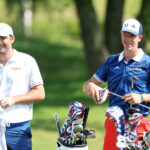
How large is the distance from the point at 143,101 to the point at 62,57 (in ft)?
66.3

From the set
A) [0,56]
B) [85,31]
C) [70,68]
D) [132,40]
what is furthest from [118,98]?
[70,68]

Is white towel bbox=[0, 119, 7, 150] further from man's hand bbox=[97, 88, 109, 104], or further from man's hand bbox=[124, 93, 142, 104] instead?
man's hand bbox=[124, 93, 142, 104]

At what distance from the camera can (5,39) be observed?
209 inches

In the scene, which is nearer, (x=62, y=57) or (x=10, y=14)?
(x=62, y=57)

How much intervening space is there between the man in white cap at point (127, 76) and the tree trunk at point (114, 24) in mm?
12724

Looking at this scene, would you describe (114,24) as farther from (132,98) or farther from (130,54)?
(132,98)

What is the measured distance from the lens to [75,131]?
5.16 metres

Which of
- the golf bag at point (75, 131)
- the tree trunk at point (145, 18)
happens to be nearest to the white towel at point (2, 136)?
the golf bag at point (75, 131)

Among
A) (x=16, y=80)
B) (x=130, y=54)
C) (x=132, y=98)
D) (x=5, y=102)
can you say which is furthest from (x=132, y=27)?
(x=5, y=102)

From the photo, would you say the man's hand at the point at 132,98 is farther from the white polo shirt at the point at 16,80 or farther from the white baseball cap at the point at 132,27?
the white polo shirt at the point at 16,80

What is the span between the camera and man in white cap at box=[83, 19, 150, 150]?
508 cm

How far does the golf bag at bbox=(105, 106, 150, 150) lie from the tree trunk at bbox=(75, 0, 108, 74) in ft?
42.6

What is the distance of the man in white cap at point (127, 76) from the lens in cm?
508

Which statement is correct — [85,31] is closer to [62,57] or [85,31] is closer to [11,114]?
[62,57]
